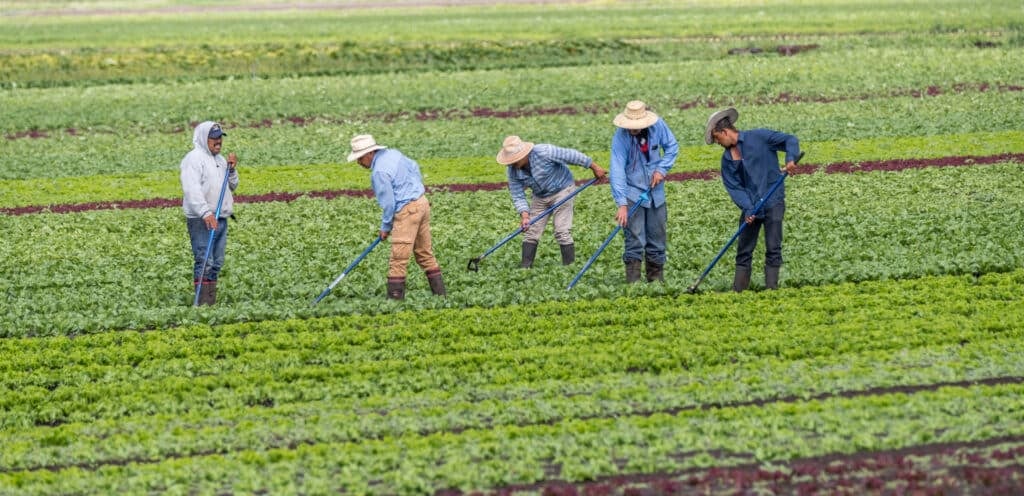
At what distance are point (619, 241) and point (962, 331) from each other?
635cm

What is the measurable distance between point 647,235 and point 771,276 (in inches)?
59.4

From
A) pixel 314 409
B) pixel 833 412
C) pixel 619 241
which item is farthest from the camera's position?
pixel 619 241

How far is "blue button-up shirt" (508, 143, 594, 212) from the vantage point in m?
16.6

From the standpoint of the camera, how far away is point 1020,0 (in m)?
51.5

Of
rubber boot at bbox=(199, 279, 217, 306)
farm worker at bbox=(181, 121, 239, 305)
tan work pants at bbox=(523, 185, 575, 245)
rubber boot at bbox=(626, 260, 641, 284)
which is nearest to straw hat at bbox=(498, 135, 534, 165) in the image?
tan work pants at bbox=(523, 185, 575, 245)

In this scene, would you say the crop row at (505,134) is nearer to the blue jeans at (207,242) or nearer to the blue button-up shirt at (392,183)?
the blue jeans at (207,242)

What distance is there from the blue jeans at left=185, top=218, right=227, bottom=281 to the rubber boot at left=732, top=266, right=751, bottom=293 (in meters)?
5.93

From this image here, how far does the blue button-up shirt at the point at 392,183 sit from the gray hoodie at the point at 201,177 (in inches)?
77.3

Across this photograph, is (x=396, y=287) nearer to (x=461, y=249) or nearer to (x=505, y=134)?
(x=461, y=249)

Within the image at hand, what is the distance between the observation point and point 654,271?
16.1m

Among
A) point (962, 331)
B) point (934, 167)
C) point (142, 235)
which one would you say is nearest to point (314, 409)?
point (962, 331)

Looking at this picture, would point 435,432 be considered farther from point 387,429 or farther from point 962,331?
point 962,331

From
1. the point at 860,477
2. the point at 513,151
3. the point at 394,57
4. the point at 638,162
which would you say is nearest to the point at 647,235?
the point at 638,162

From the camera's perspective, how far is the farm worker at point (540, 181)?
16.5m
